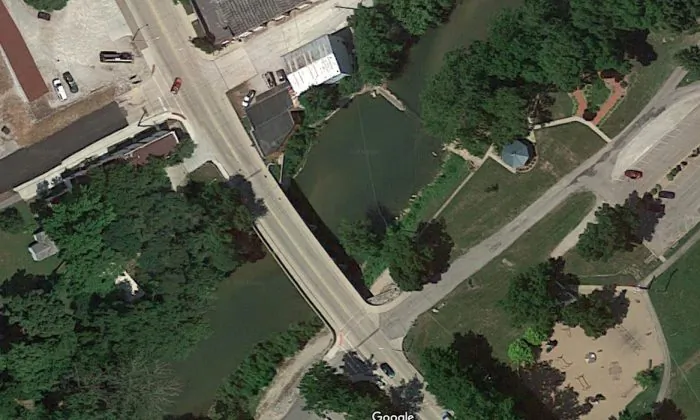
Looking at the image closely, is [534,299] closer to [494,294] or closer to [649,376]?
A: [494,294]

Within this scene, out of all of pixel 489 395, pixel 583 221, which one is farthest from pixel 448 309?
pixel 583 221

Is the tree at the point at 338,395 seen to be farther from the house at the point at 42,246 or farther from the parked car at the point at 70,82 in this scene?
the parked car at the point at 70,82

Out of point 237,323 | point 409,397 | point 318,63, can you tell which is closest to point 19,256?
point 237,323

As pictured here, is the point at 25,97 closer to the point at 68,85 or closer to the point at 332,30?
the point at 68,85

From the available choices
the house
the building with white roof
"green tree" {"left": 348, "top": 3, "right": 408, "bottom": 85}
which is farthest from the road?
the house

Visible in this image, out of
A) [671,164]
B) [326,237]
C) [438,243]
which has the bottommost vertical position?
[671,164]
